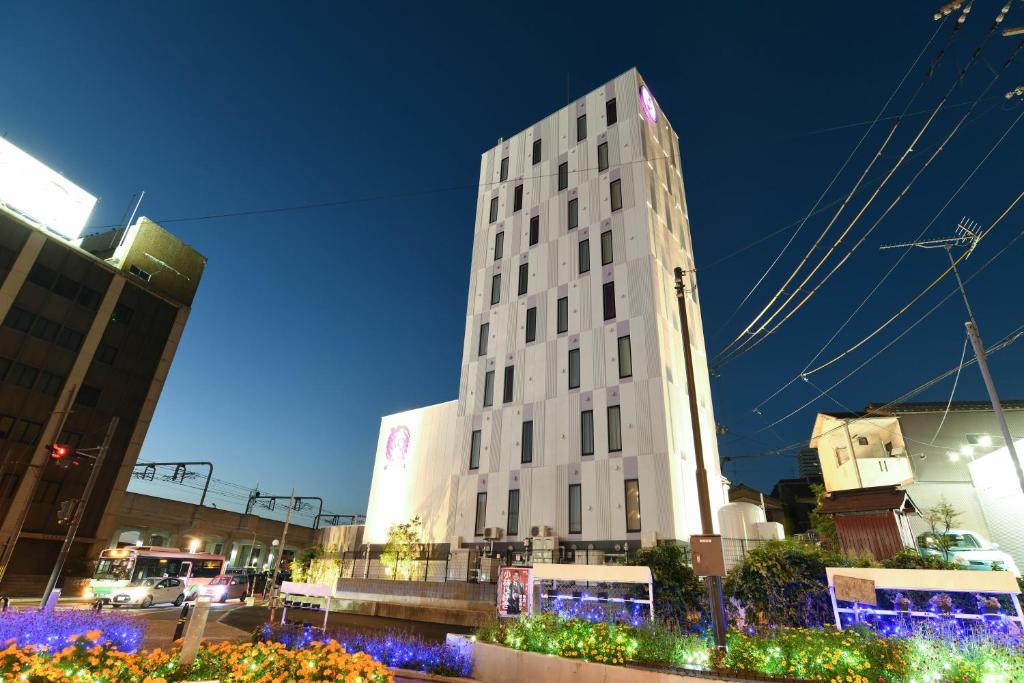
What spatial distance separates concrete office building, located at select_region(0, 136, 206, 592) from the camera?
3666cm

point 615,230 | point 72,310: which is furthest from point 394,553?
point 72,310

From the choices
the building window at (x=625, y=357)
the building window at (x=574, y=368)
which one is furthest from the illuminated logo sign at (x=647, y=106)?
the building window at (x=574, y=368)

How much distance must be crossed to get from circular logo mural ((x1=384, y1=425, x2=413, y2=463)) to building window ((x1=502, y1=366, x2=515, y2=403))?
11162 mm

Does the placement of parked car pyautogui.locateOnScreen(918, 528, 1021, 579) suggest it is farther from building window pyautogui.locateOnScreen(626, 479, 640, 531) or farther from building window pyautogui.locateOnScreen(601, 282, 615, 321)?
building window pyautogui.locateOnScreen(601, 282, 615, 321)

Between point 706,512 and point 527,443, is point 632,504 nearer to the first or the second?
point 527,443

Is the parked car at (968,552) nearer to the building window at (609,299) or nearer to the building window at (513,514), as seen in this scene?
the building window at (609,299)

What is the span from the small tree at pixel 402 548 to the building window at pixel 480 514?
4.13 m

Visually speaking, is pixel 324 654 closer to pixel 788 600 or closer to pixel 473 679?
pixel 473 679

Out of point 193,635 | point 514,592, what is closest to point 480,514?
point 514,592

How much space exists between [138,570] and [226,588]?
8672mm

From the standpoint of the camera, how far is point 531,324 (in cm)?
3170

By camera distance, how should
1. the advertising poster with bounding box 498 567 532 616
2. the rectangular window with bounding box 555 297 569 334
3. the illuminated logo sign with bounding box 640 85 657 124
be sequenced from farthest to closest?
the illuminated logo sign with bounding box 640 85 657 124 → the rectangular window with bounding box 555 297 569 334 → the advertising poster with bounding box 498 567 532 616

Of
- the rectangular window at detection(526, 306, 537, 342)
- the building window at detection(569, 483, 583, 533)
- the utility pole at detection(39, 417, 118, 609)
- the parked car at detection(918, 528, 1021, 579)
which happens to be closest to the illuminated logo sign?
the rectangular window at detection(526, 306, 537, 342)

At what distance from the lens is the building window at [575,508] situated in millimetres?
25188
